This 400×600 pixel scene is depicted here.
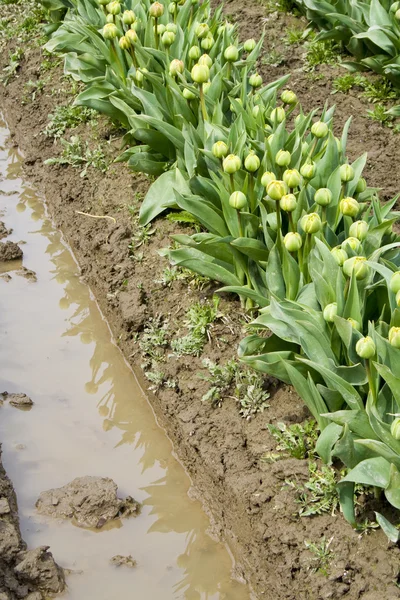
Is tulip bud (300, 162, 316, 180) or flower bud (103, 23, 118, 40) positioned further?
flower bud (103, 23, 118, 40)

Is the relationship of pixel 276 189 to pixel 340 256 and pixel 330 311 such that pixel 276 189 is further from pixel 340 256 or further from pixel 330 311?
pixel 330 311

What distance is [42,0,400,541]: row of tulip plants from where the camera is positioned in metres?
3.00

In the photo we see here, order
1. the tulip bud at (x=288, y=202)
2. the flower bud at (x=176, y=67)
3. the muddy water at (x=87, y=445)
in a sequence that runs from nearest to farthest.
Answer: the tulip bud at (x=288, y=202)
the muddy water at (x=87, y=445)
the flower bud at (x=176, y=67)

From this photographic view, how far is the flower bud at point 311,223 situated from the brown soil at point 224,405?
2.69ft

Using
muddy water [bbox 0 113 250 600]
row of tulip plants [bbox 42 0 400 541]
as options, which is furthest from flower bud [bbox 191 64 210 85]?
muddy water [bbox 0 113 250 600]

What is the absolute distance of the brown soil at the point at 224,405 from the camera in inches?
120

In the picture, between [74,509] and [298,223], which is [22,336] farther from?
[298,223]

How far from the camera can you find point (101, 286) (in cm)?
483

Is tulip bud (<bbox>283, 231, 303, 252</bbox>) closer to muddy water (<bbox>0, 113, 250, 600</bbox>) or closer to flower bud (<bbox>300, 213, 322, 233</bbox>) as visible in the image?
flower bud (<bbox>300, 213, 322, 233</bbox>)

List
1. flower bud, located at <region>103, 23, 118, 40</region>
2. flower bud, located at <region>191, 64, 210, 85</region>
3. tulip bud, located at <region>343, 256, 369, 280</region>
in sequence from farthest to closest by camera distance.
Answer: flower bud, located at <region>103, 23, 118, 40</region>, flower bud, located at <region>191, 64, 210, 85</region>, tulip bud, located at <region>343, 256, 369, 280</region>

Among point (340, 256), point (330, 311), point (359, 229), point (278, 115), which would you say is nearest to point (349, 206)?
point (359, 229)

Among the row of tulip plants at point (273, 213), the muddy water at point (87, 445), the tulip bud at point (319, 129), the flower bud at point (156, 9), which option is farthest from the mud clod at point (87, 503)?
the flower bud at point (156, 9)

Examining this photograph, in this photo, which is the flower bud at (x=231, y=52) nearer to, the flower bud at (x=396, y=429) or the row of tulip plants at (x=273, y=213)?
the row of tulip plants at (x=273, y=213)

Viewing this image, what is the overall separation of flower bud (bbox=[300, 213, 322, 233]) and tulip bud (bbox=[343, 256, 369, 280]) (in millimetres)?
253
